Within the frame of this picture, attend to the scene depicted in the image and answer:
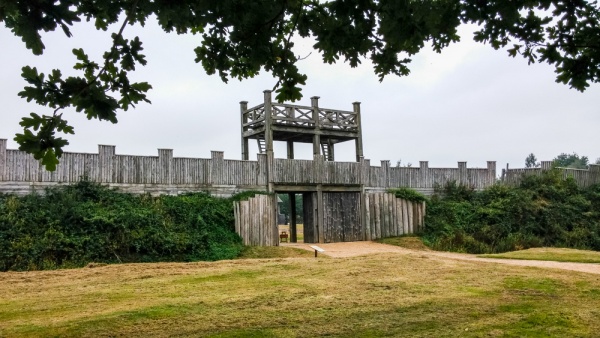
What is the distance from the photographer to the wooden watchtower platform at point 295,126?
24.1m

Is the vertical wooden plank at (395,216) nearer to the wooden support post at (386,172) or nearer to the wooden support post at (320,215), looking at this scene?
the wooden support post at (386,172)

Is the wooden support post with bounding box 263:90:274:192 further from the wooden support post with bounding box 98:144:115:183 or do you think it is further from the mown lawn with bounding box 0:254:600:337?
the mown lawn with bounding box 0:254:600:337

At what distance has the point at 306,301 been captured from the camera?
360 inches

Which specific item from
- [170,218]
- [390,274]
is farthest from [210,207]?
[390,274]

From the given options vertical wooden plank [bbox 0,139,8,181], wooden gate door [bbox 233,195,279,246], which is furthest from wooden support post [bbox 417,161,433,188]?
vertical wooden plank [bbox 0,139,8,181]

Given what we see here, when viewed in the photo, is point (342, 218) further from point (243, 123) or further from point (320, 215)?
point (243, 123)

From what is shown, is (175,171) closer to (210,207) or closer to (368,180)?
(210,207)

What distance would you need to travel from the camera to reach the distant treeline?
24.2m

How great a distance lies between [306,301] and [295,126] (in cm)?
1641

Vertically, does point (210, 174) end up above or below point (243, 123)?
below

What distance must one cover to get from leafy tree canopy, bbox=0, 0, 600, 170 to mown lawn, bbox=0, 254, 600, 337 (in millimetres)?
3259

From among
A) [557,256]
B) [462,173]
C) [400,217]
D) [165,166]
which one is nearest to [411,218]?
[400,217]

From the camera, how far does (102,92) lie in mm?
5070

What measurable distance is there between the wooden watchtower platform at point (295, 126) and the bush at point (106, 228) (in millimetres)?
4666
